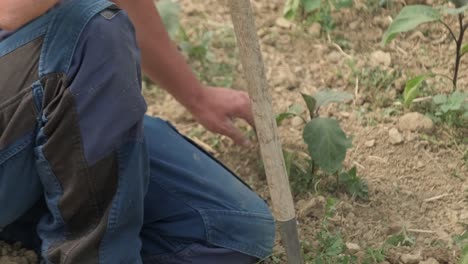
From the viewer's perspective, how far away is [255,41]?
144cm

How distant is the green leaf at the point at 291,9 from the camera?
2398 millimetres

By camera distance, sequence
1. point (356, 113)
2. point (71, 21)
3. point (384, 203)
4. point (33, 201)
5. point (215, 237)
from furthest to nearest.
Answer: point (356, 113) → point (384, 203) → point (215, 237) → point (33, 201) → point (71, 21)

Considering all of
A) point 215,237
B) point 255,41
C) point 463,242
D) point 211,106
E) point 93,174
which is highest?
point 255,41

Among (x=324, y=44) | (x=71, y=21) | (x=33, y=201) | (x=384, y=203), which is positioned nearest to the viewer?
(x=71, y=21)

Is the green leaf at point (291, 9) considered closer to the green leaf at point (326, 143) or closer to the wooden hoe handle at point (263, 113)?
the green leaf at point (326, 143)

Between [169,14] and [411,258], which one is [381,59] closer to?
[169,14]

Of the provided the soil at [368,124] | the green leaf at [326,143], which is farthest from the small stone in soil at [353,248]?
the green leaf at [326,143]

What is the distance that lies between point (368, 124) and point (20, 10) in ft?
3.29

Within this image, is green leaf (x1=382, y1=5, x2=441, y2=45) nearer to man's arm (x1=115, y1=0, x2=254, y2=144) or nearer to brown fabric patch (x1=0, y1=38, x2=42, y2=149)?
man's arm (x1=115, y1=0, x2=254, y2=144)

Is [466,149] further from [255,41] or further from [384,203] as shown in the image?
[255,41]

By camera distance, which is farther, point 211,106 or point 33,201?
point 211,106

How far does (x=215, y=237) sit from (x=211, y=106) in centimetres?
36

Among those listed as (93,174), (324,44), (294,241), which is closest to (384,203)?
(294,241)

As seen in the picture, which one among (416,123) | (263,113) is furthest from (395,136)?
(263,113)
